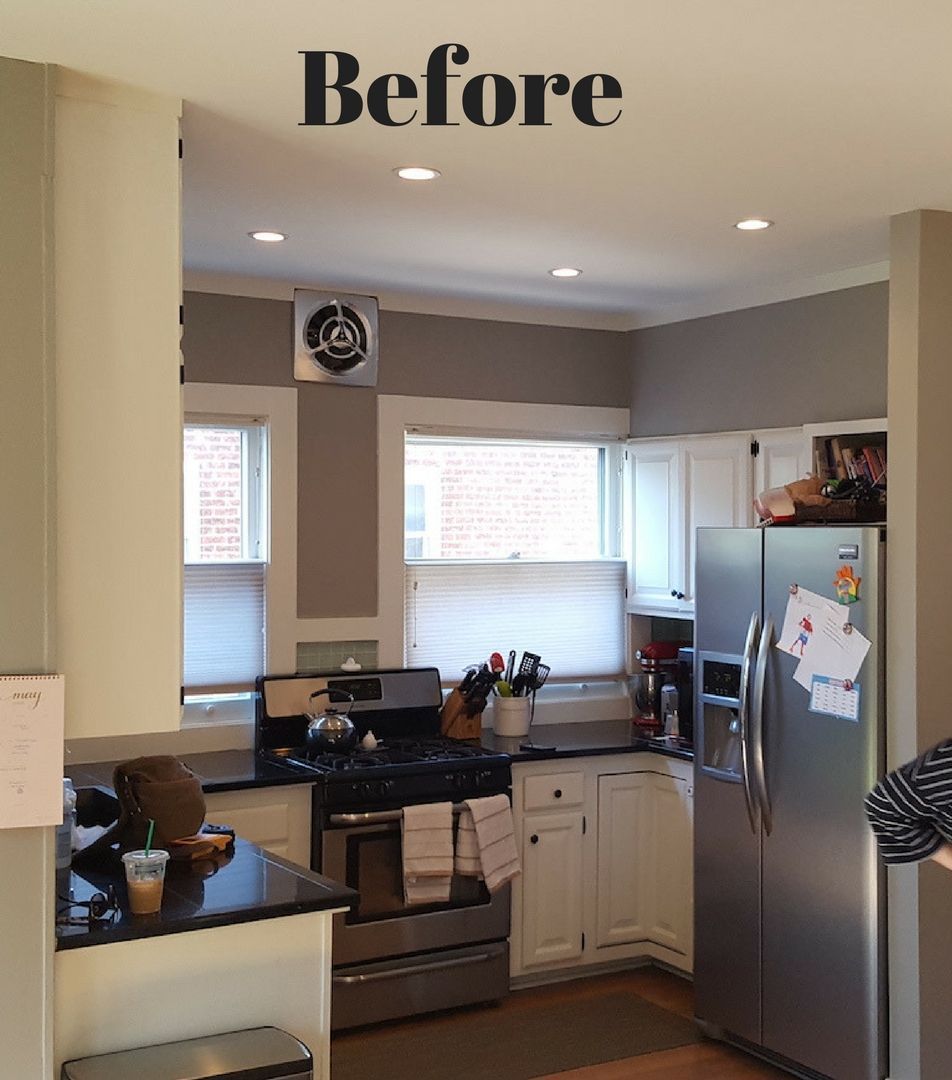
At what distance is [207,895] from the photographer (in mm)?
3041

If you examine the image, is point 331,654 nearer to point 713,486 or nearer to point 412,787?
point 412,787

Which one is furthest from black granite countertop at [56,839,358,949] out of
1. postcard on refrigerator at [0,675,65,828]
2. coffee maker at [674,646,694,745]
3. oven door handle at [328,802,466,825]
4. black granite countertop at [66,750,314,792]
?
coffee maker at [674,646,694,745]

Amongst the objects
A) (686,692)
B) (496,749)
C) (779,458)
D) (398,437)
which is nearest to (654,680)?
(686,692)

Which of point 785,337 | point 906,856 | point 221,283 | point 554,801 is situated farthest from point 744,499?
point 906,856

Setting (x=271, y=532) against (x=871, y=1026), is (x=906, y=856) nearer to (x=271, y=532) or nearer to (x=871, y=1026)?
(x=871, y=1026)

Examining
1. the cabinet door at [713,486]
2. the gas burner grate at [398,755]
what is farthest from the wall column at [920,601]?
the gas burner grate at [398,755]

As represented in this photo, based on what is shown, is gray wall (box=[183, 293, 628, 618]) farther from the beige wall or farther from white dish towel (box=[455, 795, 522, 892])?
the beige wall

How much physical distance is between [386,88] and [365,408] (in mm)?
2458

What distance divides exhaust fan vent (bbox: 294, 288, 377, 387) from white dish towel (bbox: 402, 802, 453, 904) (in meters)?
1.66

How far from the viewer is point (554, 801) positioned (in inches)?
198

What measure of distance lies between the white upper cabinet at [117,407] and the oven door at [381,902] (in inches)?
70.0

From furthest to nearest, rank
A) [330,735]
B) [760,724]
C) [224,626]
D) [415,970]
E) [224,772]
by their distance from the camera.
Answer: [224,626], [330,735], [415,970], [224,772], [760,724]

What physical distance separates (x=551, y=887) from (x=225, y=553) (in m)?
1.75

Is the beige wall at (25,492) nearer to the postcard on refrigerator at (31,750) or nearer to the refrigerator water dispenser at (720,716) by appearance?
the postcard on refrigerator at (31,750)
